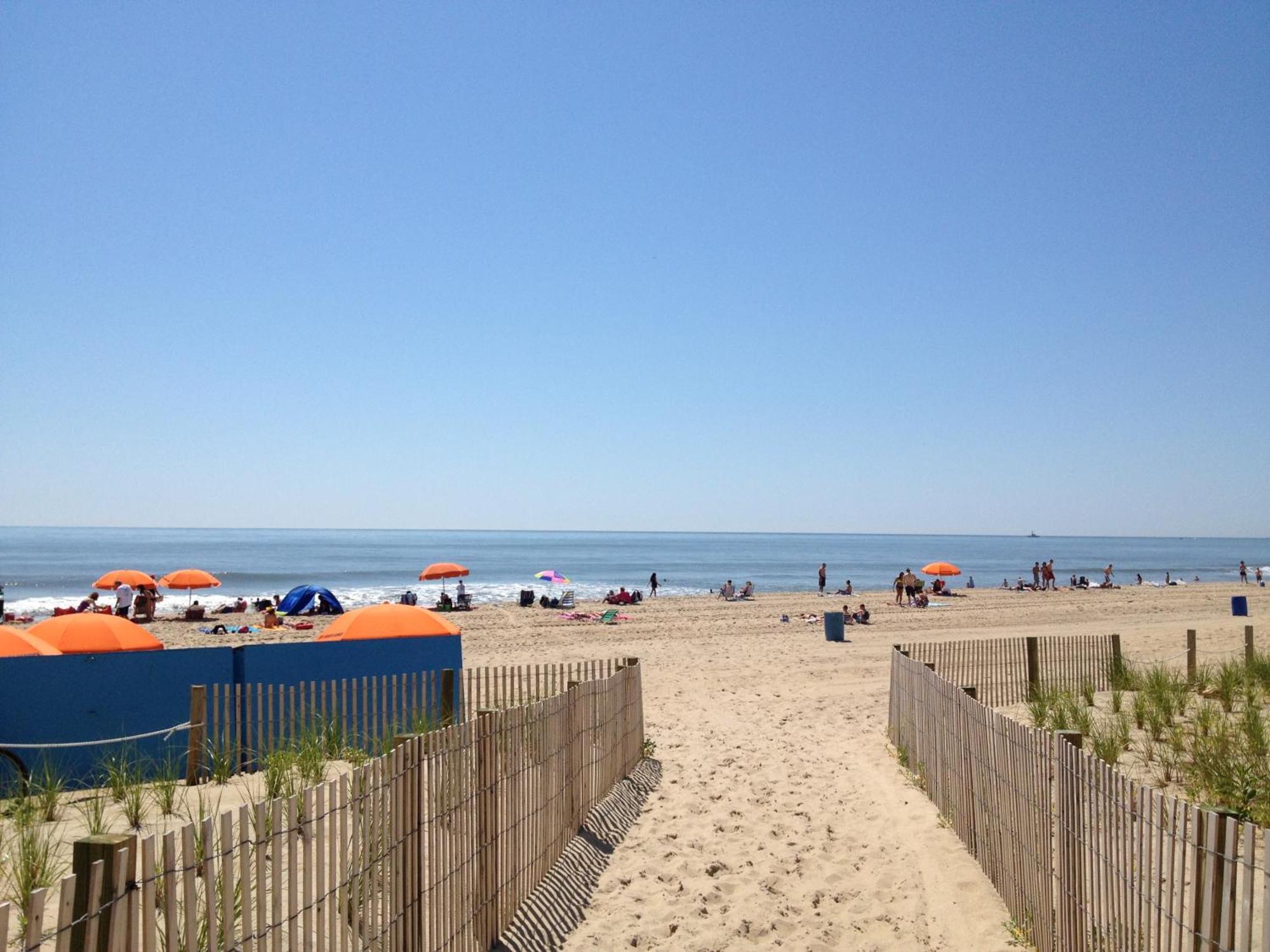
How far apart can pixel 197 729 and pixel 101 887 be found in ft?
24.6

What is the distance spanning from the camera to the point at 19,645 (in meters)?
10.5

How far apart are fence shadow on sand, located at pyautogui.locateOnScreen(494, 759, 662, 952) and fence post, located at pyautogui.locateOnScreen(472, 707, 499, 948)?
0.26 m

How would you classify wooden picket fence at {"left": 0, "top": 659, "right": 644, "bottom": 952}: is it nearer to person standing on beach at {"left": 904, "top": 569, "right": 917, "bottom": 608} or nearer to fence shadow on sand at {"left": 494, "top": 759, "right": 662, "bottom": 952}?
fence shadow on sand at {"left": 494, "top": 759, "right": 662, "bottom": 952}

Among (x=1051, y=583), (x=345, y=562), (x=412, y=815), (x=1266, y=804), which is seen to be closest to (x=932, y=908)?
(x=1266, y=804)

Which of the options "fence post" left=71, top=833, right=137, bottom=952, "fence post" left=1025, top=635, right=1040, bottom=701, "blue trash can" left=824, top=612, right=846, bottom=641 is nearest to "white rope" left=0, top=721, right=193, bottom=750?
"fence post" left=71, top=833, right=137, bottom=952

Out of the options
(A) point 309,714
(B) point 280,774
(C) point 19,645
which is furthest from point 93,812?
(C) point 19,645

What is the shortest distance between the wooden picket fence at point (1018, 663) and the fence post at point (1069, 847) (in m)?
9.92

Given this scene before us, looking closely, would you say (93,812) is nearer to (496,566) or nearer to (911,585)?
(911,585)

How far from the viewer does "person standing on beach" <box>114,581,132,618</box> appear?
30.7m

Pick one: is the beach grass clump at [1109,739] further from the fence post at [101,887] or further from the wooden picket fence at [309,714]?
the fence post at [101,887]

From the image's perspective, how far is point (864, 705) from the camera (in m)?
15.7

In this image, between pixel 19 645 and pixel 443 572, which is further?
pixel 443 572

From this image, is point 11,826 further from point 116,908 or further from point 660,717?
point 660,717

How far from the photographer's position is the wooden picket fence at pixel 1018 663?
1535 cm
